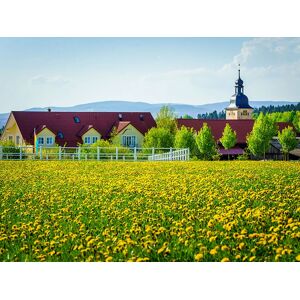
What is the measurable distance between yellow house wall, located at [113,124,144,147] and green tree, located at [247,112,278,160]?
3990 mm

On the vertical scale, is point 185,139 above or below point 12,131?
below

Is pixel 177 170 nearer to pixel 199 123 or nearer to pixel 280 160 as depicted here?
pixel 199 123

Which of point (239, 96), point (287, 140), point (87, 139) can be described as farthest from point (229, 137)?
point (87, 139)

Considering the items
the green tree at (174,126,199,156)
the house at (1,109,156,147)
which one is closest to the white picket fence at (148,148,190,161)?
the green tree at (174,126,199,156)

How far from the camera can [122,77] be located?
335 inches

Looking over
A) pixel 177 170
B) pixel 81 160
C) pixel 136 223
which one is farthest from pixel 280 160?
pixel 81 160

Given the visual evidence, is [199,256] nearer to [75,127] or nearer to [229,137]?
[229,137]

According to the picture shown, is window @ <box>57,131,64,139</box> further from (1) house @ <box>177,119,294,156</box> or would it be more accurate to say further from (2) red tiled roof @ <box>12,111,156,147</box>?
(1) house @ <box>177,119,294,156</box>

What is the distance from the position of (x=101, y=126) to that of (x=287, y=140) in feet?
15.4

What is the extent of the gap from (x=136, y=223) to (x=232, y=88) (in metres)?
3.40

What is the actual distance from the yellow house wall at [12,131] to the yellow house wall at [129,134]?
108 inches

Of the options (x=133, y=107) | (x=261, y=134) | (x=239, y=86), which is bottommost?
(x=261, y=134)

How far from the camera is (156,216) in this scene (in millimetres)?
6672

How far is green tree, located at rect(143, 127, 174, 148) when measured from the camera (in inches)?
551
